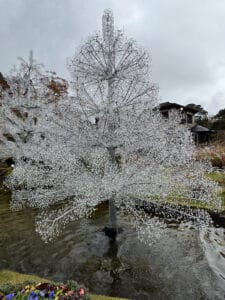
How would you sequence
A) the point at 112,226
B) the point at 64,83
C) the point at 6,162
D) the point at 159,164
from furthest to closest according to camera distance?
the point at 64,83 < the point at 6,162 < the point at 112,226 < the point at 159,164

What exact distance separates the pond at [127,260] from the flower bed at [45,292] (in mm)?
2662

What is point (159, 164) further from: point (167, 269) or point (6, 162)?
point (6, 162)

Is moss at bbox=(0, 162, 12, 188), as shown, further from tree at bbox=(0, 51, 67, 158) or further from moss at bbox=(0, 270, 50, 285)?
moss at bbox=(0, 270, 50, 285)

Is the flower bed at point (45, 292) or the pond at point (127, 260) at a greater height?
the flower bed at point (45, 292)

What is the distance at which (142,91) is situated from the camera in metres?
8.96

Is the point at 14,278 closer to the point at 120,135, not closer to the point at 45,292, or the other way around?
the point at 45,292

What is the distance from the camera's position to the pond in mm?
7078

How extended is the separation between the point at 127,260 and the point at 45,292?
445 centimetres

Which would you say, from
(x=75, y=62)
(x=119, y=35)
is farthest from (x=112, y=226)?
(x=119, y=35)

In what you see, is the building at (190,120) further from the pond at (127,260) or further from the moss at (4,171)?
the pond at (127,260)

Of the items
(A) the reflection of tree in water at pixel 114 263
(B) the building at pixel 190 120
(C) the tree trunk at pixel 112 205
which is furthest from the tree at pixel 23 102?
(B) the building at pixel 190 120

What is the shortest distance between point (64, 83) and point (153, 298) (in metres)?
25.6

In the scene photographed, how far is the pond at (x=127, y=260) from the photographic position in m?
7.08

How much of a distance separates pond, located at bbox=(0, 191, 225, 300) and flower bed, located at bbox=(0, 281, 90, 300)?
2662 mm
